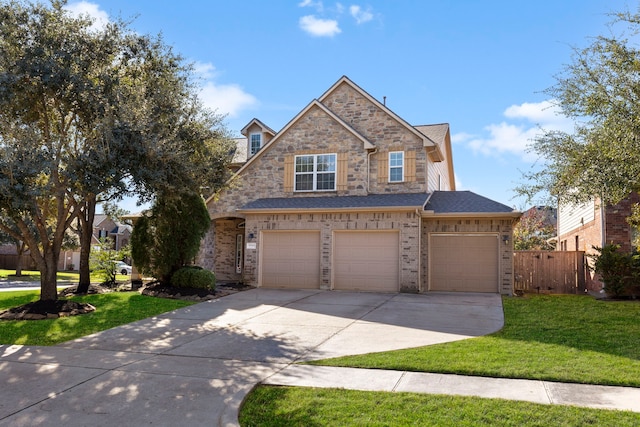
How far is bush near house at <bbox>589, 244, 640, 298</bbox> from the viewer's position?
16.4 m

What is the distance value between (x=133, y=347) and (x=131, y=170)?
15.2ft

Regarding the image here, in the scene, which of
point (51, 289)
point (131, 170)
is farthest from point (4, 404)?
point (51, 289)

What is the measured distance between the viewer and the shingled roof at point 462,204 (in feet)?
57.3

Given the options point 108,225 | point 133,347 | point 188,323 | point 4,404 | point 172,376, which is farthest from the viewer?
point 108,225

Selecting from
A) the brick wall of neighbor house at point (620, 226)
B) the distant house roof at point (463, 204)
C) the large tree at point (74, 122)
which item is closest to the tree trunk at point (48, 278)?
the large tree at point (74, 122)

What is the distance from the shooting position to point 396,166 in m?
19.2

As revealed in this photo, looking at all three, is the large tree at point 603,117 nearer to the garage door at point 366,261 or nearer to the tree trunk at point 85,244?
the garage door at point 366,261

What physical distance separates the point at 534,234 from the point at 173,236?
26737mm

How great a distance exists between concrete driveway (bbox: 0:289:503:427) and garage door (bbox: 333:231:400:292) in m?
2.83

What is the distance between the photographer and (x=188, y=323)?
11.3 m

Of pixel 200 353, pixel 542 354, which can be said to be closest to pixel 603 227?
pixel 542 354

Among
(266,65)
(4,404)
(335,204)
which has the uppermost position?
(266,65)

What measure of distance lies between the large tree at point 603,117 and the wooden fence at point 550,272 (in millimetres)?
6788

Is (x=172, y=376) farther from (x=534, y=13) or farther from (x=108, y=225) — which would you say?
(x=108, y=225)
